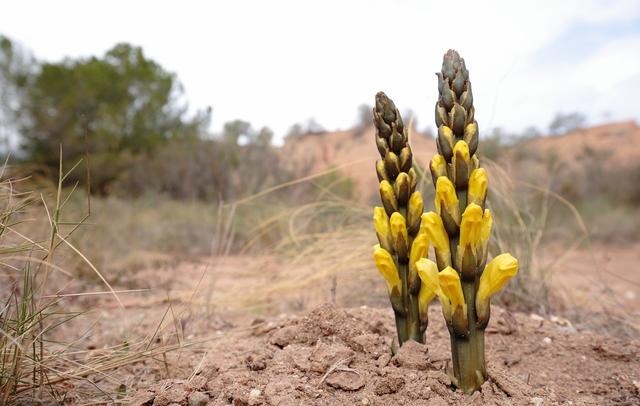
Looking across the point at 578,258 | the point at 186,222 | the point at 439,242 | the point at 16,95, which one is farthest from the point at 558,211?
the point at 16,95

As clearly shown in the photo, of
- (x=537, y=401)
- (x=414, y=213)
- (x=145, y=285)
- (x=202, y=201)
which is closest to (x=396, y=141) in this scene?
(x=414, y=213)

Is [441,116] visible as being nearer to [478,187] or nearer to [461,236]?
[478,187]

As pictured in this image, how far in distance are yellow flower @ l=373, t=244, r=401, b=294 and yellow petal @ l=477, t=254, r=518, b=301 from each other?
364mm

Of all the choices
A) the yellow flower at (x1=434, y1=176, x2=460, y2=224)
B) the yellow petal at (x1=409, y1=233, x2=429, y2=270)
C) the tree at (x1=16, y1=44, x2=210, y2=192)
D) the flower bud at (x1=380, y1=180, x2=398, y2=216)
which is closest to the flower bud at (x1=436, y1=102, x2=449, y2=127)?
the yellow flower at (x1=434, y1=176, x2=460, y2=224)

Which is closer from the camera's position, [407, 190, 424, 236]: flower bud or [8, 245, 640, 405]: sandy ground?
[8, 245, 640, 405]: sandy ground

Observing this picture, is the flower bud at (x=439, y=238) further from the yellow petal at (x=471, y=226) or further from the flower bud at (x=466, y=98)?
the flower bud at (x=466, y=98)

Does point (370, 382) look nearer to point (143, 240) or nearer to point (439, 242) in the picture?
point (439, 242)

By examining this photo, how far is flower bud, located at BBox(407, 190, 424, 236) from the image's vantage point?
227cm

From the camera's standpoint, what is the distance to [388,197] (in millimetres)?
2283

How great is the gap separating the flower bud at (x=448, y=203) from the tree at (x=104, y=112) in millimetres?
15399

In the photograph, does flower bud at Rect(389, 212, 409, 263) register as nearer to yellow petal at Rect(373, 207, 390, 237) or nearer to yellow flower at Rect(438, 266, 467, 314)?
yellow petal at Rect(373, 207, 390, 237)

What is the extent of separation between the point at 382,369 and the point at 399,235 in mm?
553

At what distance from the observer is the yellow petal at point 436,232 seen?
207 cm

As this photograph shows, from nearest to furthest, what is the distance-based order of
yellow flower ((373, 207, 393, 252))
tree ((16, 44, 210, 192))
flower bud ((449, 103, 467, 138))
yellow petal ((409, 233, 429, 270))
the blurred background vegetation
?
flower bud ((449, 103, 467, 138))
yellow petal ((409, 233, 429, 270))
yellow flower ((373, 207, 393, 252))
the blurred background vegetation
tree ((16, 44, 210, 192))
